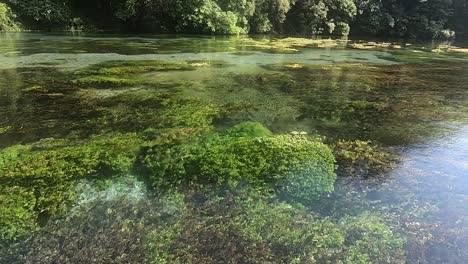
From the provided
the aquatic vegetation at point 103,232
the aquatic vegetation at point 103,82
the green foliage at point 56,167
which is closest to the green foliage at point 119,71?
the aquatic vegetation at point 103,82

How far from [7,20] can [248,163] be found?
26146 millimetres

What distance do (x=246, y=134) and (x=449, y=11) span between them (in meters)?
47.7

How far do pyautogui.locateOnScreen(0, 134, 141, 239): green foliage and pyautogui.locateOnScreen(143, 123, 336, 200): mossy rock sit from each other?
19.8 inches

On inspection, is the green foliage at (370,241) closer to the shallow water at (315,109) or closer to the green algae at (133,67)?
the shallow water at (315,109)

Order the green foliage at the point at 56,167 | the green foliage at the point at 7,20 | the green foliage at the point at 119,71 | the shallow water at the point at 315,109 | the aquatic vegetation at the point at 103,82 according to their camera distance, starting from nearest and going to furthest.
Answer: the green foliage at the point at 56,167 < the shallow water at the point at 315,109 < the aquatic vegetation at the point at 103,82 < the green foliage at the point at 119,71 < the green foliage at the point at 7,20

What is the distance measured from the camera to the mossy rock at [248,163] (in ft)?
18.2

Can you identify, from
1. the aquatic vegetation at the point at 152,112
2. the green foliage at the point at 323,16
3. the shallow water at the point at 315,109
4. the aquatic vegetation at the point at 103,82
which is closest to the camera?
the shallow water at the point at 315,109

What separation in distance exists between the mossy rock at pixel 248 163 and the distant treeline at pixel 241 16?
2331 centimetres

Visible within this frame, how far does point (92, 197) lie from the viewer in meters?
4.98

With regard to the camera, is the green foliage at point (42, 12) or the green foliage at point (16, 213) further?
the green foliage at point (42, 12)

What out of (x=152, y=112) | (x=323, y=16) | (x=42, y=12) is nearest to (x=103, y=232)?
(x=152, y=112)

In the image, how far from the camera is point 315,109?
9617mm

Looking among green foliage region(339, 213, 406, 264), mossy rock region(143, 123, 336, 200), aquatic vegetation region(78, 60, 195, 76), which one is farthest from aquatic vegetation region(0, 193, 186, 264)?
aquatic vegetation region(78, 60, 195, 76)

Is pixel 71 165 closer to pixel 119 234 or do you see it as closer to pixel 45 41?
pixel 119 234
